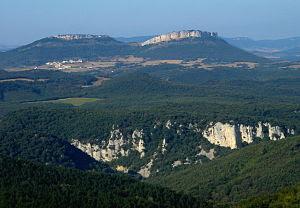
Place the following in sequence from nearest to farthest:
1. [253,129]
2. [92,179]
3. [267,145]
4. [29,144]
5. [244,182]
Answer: [92,179] → [244,182] → [267,145] → [29,144] → [253,129]

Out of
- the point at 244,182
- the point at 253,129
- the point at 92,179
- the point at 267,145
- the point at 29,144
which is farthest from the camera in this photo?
the point at 253,129

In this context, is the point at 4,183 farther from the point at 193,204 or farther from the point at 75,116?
the point at 75,116

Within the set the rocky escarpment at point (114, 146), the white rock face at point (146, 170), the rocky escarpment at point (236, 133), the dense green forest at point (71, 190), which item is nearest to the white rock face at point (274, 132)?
the rocky escarpment at point (236, 133)

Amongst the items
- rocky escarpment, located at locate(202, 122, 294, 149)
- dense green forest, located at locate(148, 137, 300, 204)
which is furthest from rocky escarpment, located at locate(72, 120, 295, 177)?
dense green forest, located at locate(148, 137, 300, 204)

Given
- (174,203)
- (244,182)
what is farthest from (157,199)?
(244,182)

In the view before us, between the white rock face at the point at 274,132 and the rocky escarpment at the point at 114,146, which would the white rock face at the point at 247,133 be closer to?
the white rock face at the point at 274,132

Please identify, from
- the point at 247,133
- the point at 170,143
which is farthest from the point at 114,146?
the point at 247,133
